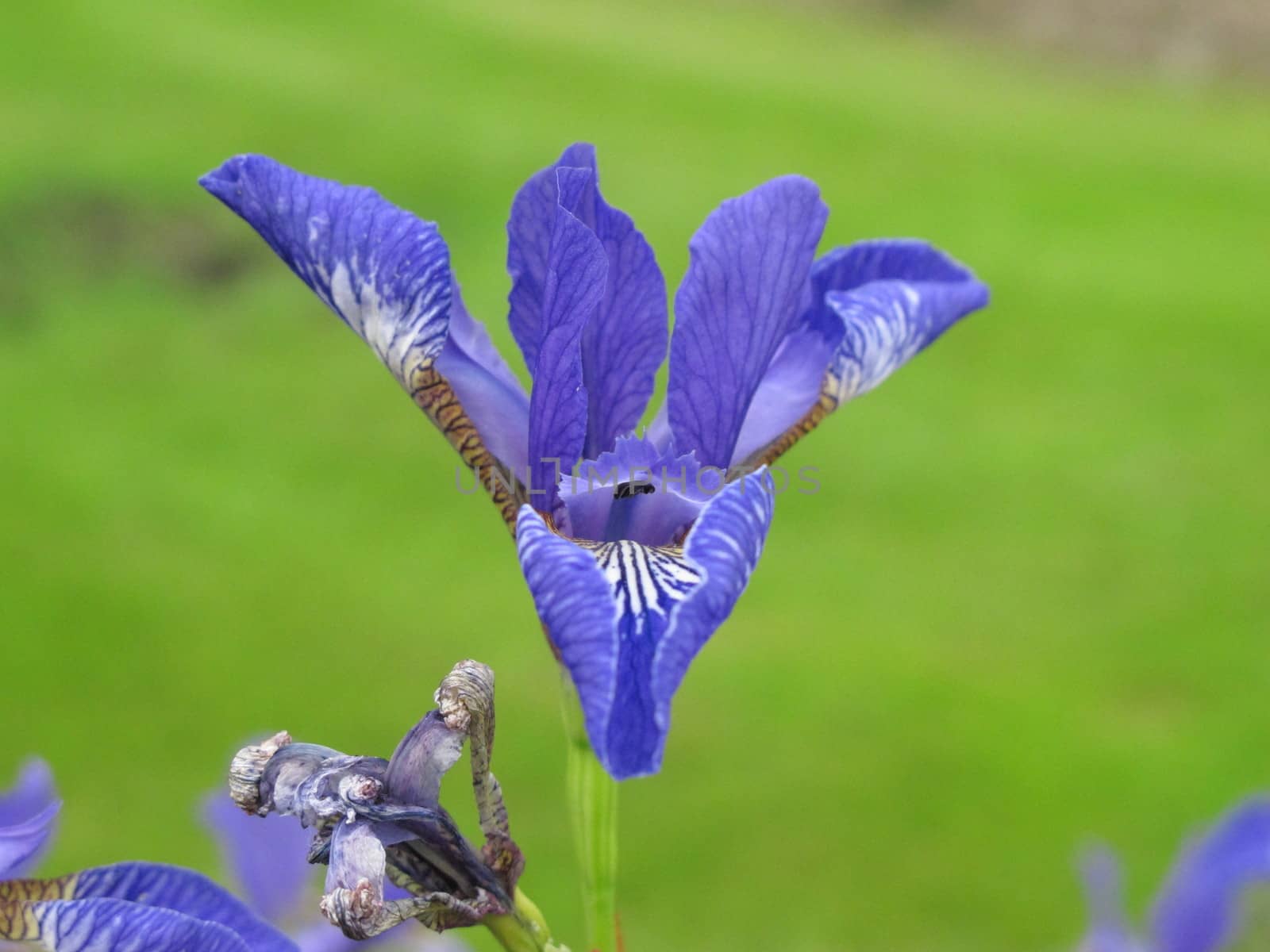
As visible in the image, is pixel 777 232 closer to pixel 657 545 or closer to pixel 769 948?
pixel 657 545

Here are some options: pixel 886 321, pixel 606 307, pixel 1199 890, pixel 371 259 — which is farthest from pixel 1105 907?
pixel 371 259

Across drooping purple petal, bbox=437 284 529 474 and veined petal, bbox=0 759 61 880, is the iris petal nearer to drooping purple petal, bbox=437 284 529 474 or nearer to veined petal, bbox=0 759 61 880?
veined petal, bbox=0 759 61 880

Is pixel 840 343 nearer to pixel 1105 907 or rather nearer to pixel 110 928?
pixel 110 928

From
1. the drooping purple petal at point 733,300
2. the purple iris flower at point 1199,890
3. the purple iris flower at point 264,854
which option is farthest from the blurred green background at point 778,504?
the drooping purple petal at point 733,300

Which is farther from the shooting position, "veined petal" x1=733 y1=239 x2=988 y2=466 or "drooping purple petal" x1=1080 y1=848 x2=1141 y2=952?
"drooping purple petal" x1=1080 y1=848 x2=1141 y2=952

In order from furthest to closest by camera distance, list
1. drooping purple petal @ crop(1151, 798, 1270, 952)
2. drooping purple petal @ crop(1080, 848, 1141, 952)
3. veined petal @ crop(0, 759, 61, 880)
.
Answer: drooping purple petal @ crop(1080, 848, 1141, 952) → drooping purple petal @ crop(1151, 798, 1270, 952) → veined petal @ crop(0, 759, 61, 880)

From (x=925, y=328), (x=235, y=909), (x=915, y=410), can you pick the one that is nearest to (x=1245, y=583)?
(x=915, y=410)

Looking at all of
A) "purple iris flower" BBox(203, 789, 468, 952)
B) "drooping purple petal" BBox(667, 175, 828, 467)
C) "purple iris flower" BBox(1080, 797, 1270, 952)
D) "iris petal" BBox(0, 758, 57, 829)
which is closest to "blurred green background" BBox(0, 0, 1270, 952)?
"purple iris flower" BBox(203, 789, 468, 952)
